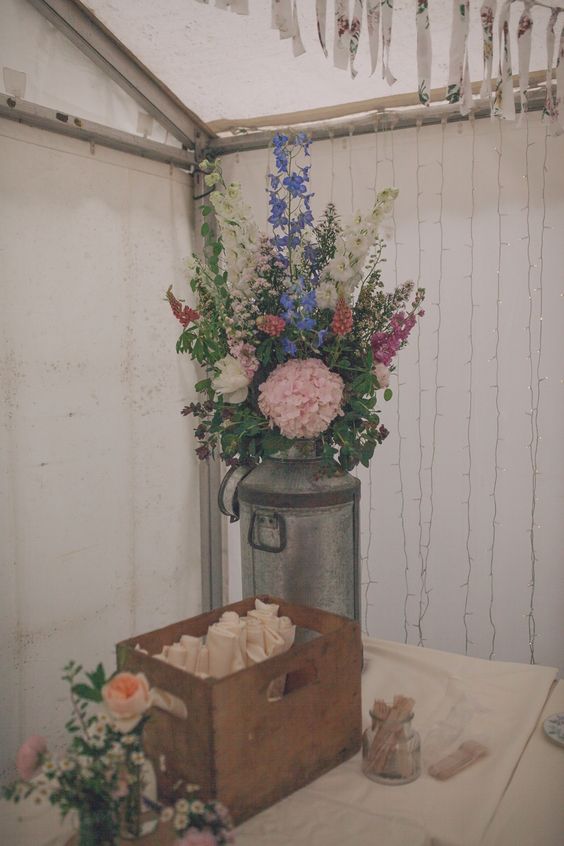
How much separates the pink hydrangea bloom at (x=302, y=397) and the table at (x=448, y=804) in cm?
53

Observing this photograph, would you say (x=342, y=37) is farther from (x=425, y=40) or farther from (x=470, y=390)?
(x=470, y=390)

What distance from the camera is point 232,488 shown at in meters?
1.55

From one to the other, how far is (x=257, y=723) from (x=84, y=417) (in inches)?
61.6

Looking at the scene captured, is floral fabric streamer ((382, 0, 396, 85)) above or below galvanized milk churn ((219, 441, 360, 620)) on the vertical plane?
above

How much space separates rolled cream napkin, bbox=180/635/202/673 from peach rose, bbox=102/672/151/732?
0.92 ft

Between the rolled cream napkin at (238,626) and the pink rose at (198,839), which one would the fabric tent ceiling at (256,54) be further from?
the pink rose at (198,839)

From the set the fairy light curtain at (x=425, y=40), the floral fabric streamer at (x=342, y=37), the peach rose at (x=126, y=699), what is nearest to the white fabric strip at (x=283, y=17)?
→ the fairy light curtain at (x=425, y=40)

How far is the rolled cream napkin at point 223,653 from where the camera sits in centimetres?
104

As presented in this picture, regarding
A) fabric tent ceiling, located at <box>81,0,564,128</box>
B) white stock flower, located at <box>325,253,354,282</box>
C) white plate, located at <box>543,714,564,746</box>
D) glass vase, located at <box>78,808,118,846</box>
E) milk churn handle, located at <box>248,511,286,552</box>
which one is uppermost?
fabric tent ceiling, located at <box>81,0,564,128</box>

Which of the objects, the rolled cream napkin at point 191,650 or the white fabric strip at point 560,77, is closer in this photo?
the rolled cream napkin at point 191,650

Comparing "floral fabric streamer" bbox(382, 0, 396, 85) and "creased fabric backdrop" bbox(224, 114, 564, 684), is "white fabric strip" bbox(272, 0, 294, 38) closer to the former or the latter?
"floral fabric streamer" bbox(382, 0, 396, 85)

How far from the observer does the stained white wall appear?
→ 207cm

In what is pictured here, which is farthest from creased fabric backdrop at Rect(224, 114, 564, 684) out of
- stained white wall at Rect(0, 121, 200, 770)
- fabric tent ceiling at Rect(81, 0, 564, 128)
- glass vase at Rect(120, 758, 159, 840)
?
glass vase at Rect(120, 758, 159, 840)

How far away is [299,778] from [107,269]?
1791mm
